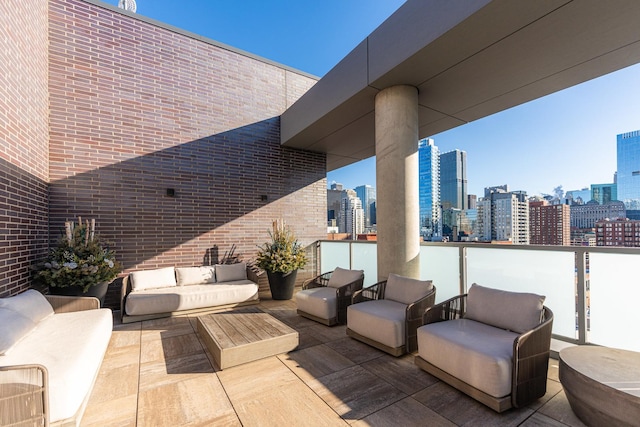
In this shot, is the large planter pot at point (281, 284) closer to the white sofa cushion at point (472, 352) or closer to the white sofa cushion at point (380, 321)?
the white sofa cushion at point (380, 321)

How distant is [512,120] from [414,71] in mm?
12487

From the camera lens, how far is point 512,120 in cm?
1297

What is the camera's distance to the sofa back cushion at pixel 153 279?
15.3 feet

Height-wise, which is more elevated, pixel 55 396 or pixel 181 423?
pixel 55 396

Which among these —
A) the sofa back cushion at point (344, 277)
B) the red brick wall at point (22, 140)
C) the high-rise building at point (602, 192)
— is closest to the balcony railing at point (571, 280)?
the sofa back cushion at point (344, 277)

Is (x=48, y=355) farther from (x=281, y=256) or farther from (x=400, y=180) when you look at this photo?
(x=400, y=180)

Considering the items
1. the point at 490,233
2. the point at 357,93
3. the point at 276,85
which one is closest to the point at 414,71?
the point at 357,93

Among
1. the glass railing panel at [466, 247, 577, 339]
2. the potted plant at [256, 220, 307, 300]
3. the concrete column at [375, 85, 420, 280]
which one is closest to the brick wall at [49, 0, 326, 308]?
the potted plant at [256, 220, 307, 300]

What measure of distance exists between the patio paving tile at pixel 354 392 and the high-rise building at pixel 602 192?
32.4 ft

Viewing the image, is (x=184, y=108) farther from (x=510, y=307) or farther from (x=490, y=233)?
(x=490, y=233)

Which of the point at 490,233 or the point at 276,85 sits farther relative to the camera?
the point at 490,233

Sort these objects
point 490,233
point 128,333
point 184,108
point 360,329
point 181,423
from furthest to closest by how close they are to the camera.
Answer: 1. point 490,233
2. point 184,108
3. point 128,333
4. point 360,329
5. point 181,423

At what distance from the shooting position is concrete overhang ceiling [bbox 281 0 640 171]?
2.59 m

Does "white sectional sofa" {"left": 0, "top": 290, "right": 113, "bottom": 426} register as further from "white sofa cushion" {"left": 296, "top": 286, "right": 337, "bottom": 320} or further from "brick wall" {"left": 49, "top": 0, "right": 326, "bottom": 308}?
"white sofa cushion" {"left": 296, "top": 286, "right": 337, "bottom": 320}
